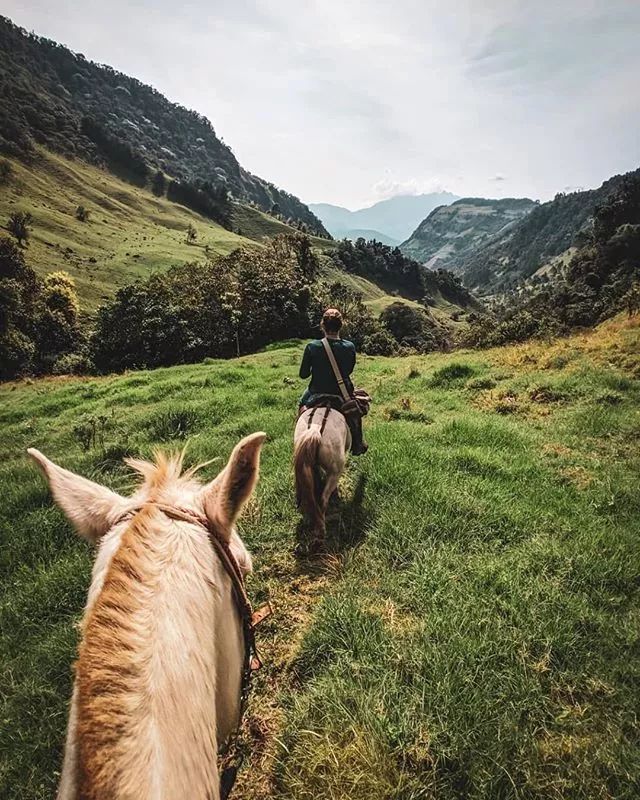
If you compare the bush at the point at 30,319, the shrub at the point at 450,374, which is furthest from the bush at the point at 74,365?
the shrub at the point at 450,374

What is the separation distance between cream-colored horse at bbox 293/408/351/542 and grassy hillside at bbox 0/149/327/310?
226 ft

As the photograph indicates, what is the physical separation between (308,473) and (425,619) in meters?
2.04

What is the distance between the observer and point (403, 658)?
3.30m

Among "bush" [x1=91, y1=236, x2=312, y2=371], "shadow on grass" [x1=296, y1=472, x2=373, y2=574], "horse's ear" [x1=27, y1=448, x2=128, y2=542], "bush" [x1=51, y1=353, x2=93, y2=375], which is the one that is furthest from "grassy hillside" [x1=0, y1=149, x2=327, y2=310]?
"horse's ear" [x1=27, y1=448, x2=128, y2=542]

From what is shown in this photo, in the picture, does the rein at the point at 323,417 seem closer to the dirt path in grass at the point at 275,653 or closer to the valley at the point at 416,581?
the valley at the point at 416,581

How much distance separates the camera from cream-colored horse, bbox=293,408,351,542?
514cm

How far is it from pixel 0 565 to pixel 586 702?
576cm

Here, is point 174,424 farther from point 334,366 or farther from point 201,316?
→ point 201,316

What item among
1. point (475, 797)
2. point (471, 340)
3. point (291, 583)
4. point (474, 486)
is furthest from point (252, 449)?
point (471, 340)

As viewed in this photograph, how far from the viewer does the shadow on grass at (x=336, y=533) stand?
4.82 metres

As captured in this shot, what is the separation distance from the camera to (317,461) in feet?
17.5

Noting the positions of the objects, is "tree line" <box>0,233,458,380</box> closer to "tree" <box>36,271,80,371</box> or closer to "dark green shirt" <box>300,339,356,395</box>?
"tree" <box>36,271,80,371</box>

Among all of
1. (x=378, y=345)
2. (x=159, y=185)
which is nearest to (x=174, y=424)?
(x=378, y=345)

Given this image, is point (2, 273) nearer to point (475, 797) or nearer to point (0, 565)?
point (0, 565)
